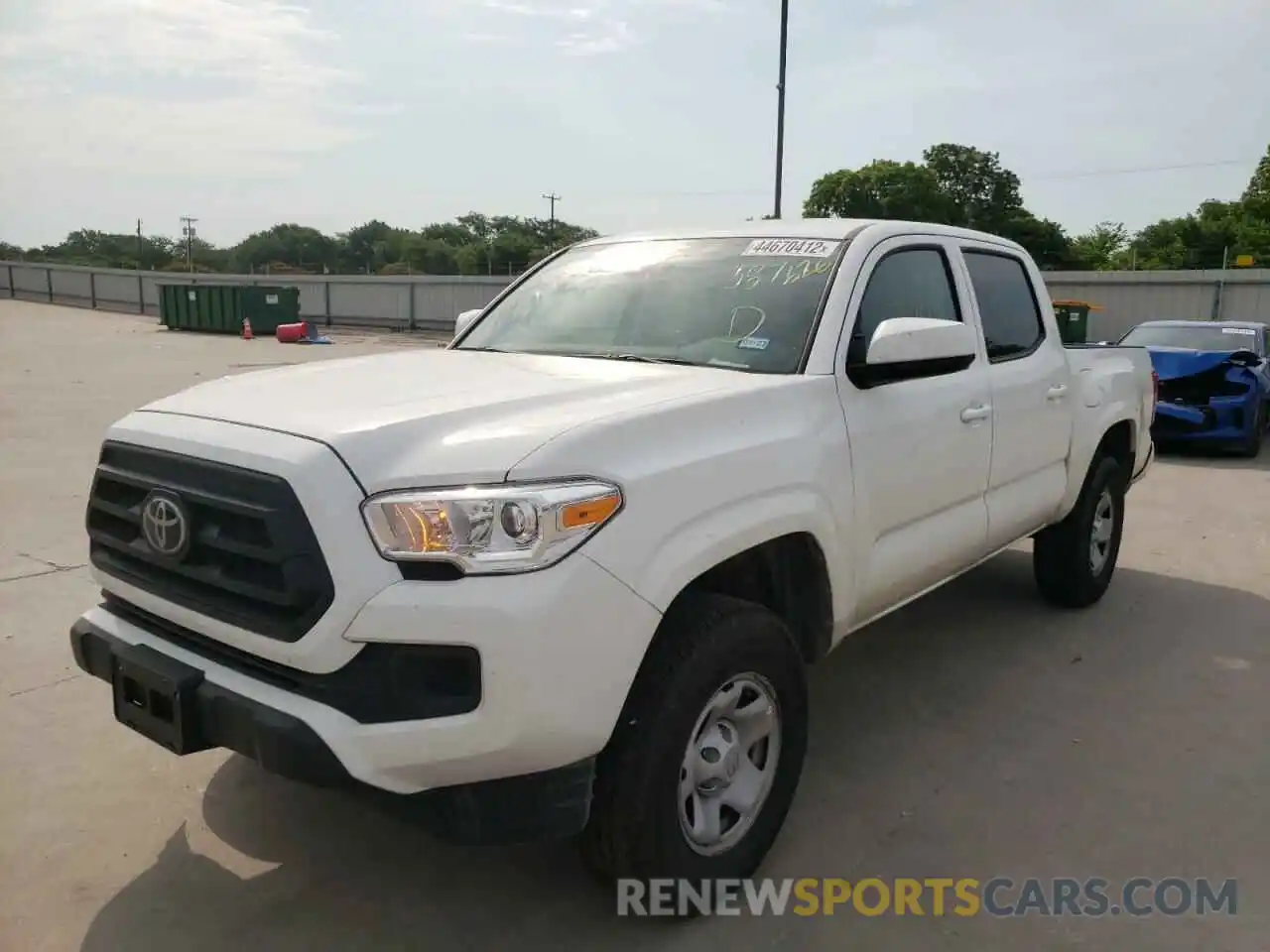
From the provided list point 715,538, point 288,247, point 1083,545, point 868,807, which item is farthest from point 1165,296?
point 288,247

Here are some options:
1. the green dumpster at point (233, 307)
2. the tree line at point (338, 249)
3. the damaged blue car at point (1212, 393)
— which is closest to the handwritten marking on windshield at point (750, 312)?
the damaged blue car at point (1212, 393)

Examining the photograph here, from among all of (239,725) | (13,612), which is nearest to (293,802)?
(239,725)

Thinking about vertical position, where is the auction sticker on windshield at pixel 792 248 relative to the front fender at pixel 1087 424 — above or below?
above

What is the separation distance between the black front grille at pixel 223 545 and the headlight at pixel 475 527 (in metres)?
0.17

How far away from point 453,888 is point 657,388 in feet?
4.94

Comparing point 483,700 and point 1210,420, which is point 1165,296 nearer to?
point 1210,420

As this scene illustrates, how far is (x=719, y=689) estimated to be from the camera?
257cm

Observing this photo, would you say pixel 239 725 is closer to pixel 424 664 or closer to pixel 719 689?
pixel 424 664

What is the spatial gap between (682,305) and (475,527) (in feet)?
5.34

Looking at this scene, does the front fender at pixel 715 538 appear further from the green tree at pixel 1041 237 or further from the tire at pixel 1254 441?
the green tree at pixel 1041 237

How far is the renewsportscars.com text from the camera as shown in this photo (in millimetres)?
2760

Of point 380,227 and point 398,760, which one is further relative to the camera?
point 380,227

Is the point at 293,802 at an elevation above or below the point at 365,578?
below

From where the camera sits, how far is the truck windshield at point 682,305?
329 cm
